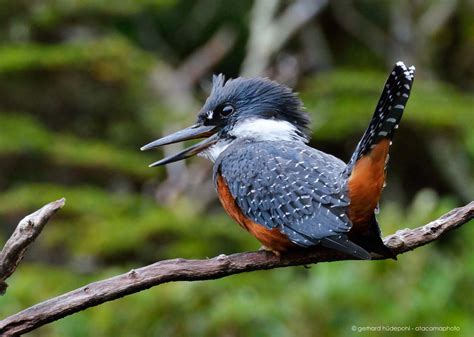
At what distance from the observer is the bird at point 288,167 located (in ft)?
11.3

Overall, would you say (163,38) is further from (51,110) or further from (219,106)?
(219,106)

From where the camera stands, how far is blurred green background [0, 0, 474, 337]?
6227 mm

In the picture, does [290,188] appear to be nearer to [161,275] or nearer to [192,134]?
[192,134]

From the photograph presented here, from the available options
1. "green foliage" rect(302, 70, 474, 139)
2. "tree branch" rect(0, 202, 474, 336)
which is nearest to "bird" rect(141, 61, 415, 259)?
"tree branch" rect(0, 202, 474, 336)

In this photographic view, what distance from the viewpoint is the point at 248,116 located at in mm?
4180

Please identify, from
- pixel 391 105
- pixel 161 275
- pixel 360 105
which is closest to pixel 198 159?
pixel 360 105

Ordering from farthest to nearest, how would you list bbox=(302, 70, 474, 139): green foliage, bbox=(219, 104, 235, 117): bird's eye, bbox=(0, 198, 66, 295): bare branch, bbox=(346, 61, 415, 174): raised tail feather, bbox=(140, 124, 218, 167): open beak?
bbox=(302, 70, 474, 139): green foliage
bbox=(219, 104, 235, 117): bird's eye
bbox=(140, 124, 218, 167): open beak
bbox=(346, 61, 415, 174): raised tail feather
bbox=(0, 198, 66, 295): bare branch

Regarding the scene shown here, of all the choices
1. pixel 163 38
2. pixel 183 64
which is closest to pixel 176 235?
pixel 183 64

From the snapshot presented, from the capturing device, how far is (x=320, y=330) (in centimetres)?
587

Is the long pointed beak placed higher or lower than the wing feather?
higher

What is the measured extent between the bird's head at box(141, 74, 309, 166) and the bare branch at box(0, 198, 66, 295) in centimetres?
118

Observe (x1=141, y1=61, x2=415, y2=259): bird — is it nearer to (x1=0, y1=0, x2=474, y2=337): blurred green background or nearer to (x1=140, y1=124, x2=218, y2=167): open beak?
(x1=140, y1=124, x2=218, y2=167): open beak

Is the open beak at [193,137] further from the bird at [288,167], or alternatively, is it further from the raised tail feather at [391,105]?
the raised tail feather at [391,105]

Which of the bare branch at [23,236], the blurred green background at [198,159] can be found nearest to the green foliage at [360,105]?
the blurred green background at [198,159]
